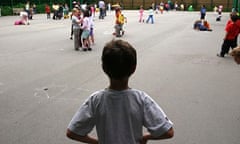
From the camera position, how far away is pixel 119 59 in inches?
74.1

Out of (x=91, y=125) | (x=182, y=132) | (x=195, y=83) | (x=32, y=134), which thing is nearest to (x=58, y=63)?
(x=195, y=83)

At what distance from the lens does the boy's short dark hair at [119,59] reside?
188 centimetres

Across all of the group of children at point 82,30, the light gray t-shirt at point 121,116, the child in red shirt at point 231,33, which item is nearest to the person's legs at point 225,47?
the child in red shirt at point 231,33

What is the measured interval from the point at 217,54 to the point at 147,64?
352 centimetres

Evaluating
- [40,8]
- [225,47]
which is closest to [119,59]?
[225,47]

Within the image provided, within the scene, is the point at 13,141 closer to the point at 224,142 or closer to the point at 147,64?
the point at 224,142

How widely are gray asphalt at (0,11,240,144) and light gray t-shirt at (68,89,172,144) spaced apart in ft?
9.21

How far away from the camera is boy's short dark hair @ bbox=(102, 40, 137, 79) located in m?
1.88

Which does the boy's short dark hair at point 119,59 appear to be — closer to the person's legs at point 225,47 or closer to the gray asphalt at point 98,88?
the gray asphalt at point 98,88

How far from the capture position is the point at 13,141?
4.71 metres

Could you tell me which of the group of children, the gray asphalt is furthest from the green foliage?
the group of children

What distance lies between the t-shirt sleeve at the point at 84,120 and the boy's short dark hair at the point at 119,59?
26cm

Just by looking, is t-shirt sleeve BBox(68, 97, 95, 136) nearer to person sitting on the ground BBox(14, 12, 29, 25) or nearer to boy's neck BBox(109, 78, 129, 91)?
boy's neck BBox(109, 78, 129, 91)

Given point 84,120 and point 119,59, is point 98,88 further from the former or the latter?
point 119,59
